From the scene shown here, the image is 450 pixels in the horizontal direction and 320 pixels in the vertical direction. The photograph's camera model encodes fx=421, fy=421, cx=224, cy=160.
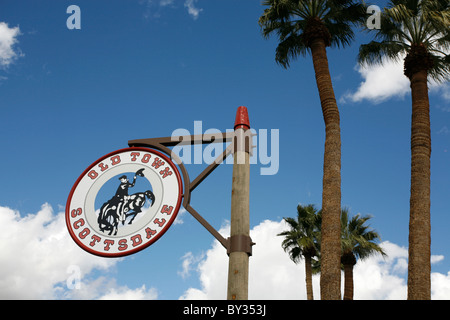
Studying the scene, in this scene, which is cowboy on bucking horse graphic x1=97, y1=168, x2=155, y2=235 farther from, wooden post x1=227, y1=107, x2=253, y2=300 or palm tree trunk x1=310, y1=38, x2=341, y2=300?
palm tree trunk x1=310, y1=38, x2=341, y2=300

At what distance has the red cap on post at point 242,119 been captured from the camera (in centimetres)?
541

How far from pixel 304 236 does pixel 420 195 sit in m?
16.1

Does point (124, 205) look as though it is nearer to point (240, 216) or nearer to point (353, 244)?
point (240, 216)

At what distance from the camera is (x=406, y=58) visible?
48.6 ft

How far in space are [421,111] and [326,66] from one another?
3.45 metres

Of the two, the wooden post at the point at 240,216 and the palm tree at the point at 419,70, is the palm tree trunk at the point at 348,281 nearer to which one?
the palm tree at the point at 419,70

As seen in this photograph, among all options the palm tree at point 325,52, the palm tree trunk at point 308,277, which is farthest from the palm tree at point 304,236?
the palm tree at point 325,52

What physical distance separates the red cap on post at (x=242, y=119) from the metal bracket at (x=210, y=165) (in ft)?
0.42

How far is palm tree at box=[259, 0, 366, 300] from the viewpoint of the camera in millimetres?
11656

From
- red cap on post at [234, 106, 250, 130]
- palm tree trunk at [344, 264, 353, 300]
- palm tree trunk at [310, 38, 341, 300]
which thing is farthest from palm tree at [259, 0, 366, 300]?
palm tree trunk at [344, 264, 353, 300]

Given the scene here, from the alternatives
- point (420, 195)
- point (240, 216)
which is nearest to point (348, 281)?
point (420, 195)

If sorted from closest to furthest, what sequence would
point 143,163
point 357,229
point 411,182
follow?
point 143,163
point 411,182
point 357,229
